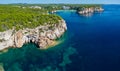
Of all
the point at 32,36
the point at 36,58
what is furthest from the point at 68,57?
the point at 32,36

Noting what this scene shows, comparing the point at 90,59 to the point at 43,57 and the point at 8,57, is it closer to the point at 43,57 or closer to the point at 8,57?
the point at 43,57

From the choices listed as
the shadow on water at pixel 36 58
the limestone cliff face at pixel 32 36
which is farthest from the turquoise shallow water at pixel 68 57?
the limestone cliff face at pixel 32 36

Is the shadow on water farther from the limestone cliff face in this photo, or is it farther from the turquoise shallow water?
the limestone cliff face

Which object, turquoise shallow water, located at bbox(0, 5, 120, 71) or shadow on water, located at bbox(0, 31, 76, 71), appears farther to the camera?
shadow on water, located at bbox(0, 31, 76, 71)

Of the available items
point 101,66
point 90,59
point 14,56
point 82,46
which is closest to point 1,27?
point 14,56

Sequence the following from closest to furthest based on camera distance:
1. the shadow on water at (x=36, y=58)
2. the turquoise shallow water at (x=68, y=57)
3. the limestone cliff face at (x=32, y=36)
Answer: the turquoise shallow water at (x=68, y=57) < the shadow on water at (x=36, y=58) < the limestone cliff face at (x=32, y=36)

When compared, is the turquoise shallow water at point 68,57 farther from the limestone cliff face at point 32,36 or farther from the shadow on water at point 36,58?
the limestone cliff face at point 32,36

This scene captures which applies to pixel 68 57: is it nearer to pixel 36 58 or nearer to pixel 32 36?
pixel 36 58

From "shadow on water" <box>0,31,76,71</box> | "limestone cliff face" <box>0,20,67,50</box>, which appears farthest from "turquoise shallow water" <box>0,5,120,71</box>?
"limestone cliff face" <box>0,20,67,50</box>
